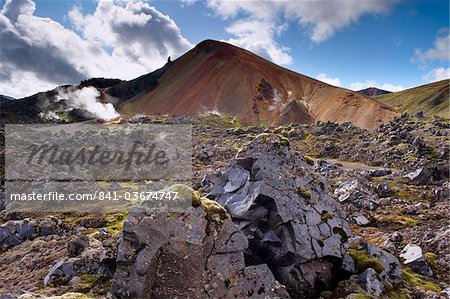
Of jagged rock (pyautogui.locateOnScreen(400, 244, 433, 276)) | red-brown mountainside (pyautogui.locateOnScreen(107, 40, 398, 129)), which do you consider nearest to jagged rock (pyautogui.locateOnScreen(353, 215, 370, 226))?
jagged rock (pyautogui.locateOnScreen(400, 244, 433, 276))

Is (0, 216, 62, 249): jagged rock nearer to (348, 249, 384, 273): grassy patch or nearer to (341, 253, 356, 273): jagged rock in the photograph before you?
(341, 253, 356, 273): jagged rock

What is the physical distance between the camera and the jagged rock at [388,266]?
63.9 ft

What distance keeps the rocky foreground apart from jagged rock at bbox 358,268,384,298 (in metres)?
0.06

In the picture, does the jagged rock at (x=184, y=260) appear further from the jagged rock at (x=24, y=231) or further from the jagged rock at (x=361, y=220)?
the jagged rock at (x=361, y=220)

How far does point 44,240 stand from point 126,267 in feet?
63.2

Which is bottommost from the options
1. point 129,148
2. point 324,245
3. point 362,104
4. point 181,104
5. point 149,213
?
point 324,245

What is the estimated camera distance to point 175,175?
60.1 metres

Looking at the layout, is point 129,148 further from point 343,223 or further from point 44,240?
point 343,223

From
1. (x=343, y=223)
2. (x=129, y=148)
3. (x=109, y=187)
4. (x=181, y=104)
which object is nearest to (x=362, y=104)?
(x=181, y=104)

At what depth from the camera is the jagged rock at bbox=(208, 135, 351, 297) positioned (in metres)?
17.9

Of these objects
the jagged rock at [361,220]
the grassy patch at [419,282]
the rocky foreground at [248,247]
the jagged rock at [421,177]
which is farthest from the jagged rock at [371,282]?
the jagged rock at [421,177]

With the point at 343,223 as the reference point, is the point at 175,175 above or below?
above

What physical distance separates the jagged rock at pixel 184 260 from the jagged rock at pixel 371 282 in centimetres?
515

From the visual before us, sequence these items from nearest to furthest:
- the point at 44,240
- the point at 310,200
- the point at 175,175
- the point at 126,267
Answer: the point at 126,267
the point at 310,200
the point at 44,240
the point at 175,175
